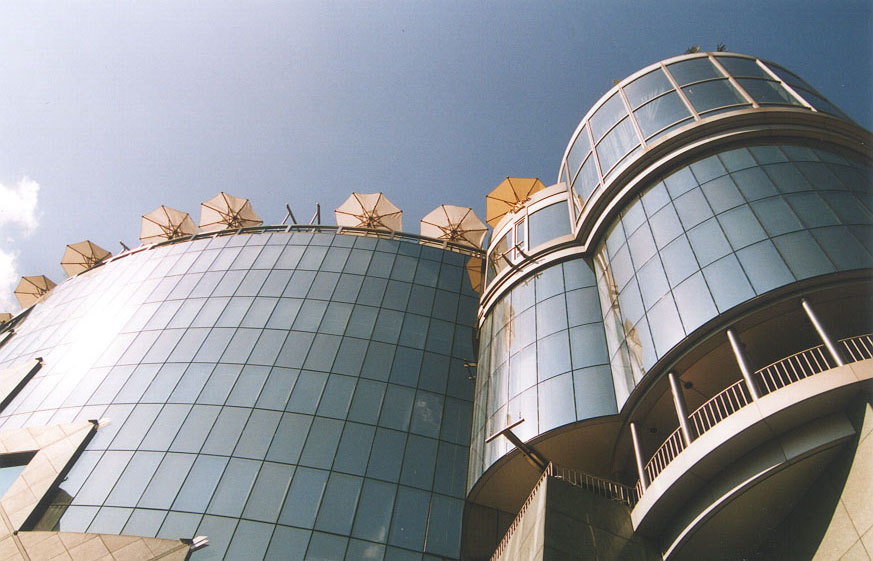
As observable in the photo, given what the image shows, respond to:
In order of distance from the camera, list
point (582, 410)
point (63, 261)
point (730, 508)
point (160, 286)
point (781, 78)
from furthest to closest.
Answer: point (63, 261), point (160, 286), point (781, 78), point (582, 410), point (730, 508)

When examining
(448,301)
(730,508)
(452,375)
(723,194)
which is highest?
(448,301)

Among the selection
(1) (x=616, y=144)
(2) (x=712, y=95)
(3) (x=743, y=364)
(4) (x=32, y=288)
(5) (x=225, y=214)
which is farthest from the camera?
(4) (x=32, y=288)

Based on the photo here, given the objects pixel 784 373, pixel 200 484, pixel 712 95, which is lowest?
pixel 200 484

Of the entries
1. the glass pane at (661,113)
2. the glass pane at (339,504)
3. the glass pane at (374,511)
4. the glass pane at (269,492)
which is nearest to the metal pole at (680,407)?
the glass pane at (661,113)

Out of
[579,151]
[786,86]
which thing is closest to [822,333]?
[786,86]

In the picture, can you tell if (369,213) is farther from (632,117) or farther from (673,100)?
(673,100)

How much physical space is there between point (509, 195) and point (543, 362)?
17.4 meters

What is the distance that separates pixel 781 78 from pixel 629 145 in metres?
6.63

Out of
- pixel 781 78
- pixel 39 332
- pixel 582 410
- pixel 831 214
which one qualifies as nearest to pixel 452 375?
pixel 582 410

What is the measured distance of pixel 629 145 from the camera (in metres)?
22.2

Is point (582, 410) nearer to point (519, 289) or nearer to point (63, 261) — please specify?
point (519, 289)

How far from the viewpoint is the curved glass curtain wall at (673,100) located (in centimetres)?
2094

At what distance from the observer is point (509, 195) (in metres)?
35.7

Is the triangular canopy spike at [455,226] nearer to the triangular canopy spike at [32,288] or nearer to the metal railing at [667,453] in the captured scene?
the metal railing at [667,453]
